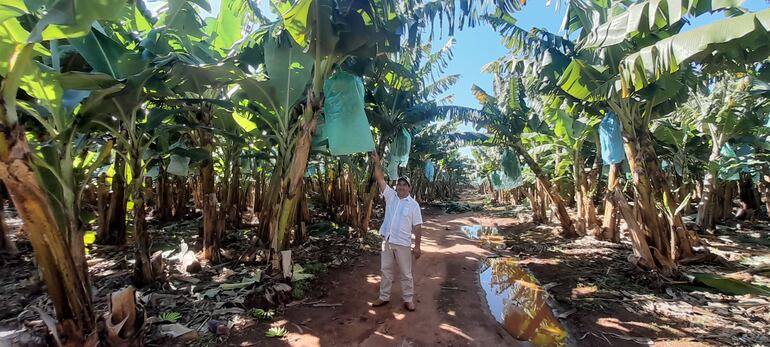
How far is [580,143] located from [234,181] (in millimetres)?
8098

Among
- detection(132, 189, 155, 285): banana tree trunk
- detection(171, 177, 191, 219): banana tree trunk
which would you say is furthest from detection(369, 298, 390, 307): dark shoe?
detection(171, 177, 191, 219): banana tree trunk

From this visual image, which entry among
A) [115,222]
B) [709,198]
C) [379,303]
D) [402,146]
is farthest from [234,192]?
[709,198]

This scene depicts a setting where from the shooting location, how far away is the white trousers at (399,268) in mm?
4023

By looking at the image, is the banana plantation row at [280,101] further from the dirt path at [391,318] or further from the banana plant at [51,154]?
the dirt path at [391,318]

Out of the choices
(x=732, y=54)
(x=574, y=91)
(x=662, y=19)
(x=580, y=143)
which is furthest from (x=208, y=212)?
(x=580, y=143)

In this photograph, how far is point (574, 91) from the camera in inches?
214

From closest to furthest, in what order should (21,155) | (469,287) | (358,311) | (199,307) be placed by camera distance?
(21,155), (199,307), (358,311), (469,287)

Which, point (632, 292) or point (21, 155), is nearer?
point (21, 155)

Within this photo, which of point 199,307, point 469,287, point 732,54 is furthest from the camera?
point 469,287

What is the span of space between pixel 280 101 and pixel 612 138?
543 cm

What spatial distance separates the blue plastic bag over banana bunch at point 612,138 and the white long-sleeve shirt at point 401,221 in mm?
3872

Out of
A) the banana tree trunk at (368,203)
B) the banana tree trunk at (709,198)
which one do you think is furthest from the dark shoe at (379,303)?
the banana tree trunk at (709,198)

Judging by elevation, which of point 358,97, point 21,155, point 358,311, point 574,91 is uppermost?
point 574,91

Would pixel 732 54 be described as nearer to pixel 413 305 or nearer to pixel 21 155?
pixel 413 305
